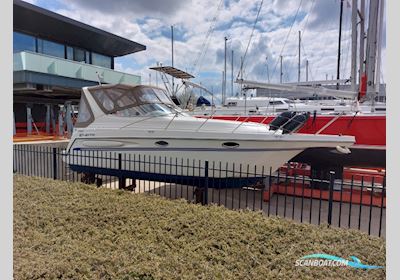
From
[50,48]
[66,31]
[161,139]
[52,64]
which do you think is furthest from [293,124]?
[66,31]

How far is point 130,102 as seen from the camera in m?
7.79

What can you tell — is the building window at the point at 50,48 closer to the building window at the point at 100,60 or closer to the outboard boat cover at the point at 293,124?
the building window at the point at 100,60

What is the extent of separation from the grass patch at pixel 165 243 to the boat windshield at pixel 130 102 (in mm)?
2966

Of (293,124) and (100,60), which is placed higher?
(100,60)

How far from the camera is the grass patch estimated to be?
3.18 m

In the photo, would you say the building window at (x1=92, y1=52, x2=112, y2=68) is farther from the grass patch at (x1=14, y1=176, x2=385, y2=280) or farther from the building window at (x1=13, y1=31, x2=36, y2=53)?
the grass patch at (x1=14, y1=176, x2=385, y2=280)

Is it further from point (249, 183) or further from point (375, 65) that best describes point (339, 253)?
point (375, 65)

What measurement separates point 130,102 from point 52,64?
763 cm

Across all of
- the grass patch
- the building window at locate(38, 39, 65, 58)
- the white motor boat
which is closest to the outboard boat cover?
the white motor boat

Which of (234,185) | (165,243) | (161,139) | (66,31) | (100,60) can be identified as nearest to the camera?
(165,243)

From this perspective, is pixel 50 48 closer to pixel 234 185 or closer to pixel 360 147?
pixel 234 185

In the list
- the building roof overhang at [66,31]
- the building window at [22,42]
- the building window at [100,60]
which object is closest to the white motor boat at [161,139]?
the building window at [22,42]

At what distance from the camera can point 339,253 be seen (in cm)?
360

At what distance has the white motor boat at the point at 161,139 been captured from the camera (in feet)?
21.0
